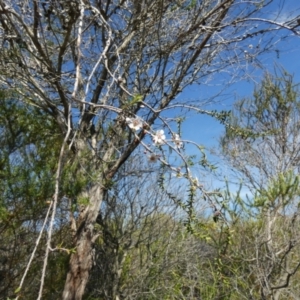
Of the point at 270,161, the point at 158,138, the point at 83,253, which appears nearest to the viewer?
the point at 158,138

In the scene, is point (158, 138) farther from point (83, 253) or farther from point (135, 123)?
point (83, 253)

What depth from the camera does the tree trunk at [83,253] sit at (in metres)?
4.17

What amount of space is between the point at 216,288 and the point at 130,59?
3814mm

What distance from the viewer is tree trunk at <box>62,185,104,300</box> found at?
164 inches

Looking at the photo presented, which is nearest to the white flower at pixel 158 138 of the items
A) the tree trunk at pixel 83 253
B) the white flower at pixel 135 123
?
the white flower at pixel 135 123

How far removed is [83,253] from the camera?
4.20m

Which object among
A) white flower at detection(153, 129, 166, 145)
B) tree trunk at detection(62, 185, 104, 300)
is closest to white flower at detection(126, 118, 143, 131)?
white flower at detection(153, 129, 166, 145)

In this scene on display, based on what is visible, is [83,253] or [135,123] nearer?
[135,123]

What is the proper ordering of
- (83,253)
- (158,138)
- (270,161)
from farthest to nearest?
(270,161), (83,253), (158,138)

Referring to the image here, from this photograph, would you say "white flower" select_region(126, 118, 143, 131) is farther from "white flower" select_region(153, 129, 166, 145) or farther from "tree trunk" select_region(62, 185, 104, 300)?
"tree trunk" select_region(62, 185, 104, 300)

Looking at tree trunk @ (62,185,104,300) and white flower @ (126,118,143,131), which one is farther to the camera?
tree trunk @ (62,185,104,300)

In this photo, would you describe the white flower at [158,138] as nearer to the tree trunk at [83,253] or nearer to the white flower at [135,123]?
the white flower at [135,123]

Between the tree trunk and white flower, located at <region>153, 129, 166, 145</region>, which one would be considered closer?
white flower, located at <region>153, 129, 166, 145</region>

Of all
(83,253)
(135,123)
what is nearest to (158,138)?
(135,123)
